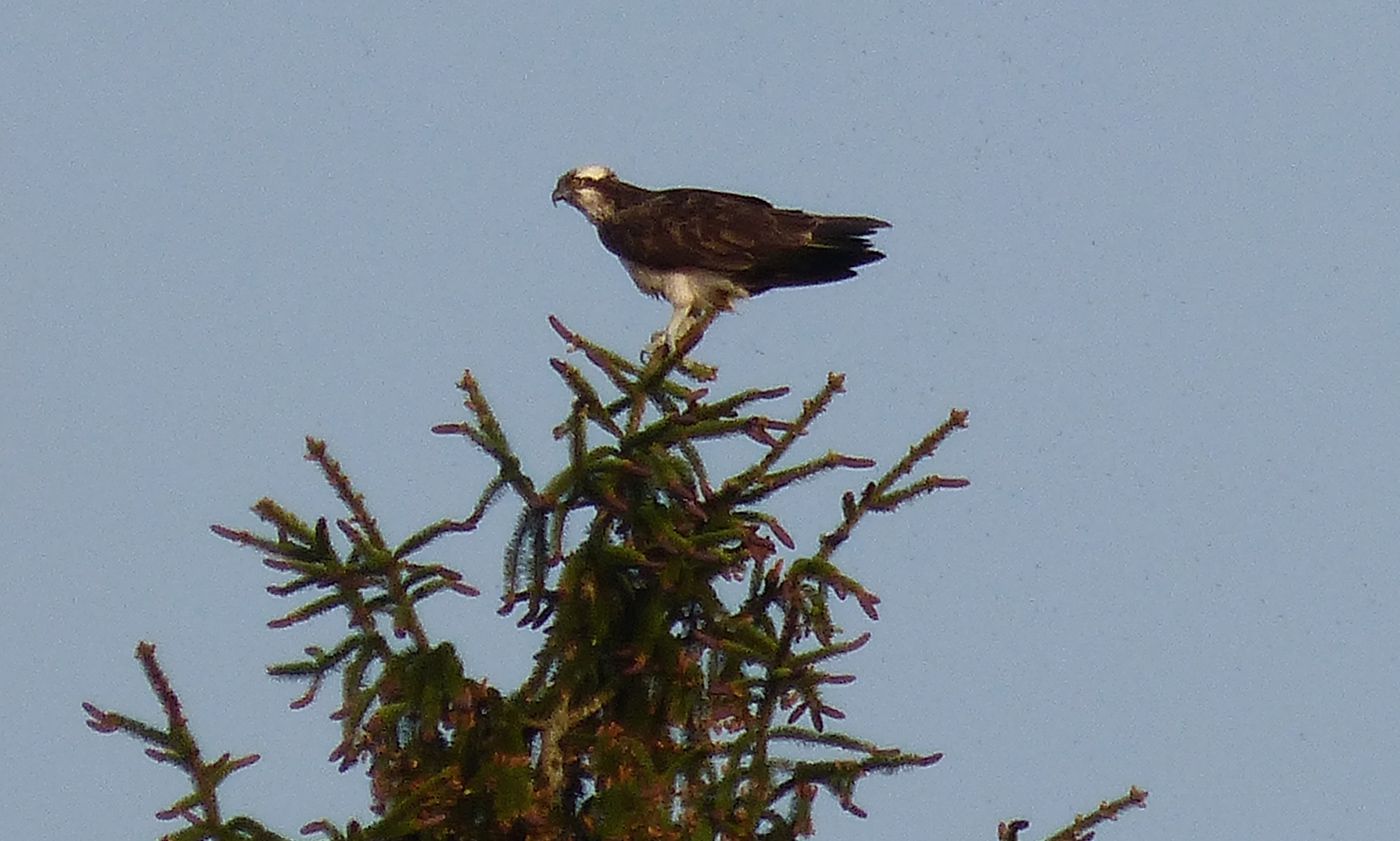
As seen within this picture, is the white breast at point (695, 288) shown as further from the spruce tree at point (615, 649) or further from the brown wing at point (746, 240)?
the spruce tree at point (615, 649)

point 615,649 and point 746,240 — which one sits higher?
point 746,240

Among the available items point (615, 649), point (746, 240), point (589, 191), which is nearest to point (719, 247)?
point (746, 240)

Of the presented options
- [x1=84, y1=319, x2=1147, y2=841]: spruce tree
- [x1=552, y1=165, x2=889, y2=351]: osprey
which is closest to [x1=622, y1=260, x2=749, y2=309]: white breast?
[x1=552, y1=165, x2=889, y2=351]: osprey

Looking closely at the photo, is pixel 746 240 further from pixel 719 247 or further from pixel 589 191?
pixel 589 191

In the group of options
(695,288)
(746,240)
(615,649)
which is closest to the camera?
(615,649)

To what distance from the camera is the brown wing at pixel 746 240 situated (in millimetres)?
11016

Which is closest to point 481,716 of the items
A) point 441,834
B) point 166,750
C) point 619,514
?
point 441,834

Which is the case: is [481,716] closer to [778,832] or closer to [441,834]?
[441,834]

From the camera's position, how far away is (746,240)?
11281mm

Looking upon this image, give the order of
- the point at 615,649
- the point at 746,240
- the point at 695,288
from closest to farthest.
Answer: the point at 615,649
the point at 746,240
the point at 695,288

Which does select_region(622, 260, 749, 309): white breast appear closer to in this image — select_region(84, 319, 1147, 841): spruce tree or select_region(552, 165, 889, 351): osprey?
select_region(552, 165, 889, 351): osprey

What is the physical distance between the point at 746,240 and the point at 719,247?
0.56 feet

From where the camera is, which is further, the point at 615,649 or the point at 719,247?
the point at 719,247

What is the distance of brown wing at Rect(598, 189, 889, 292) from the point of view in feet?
36.1
